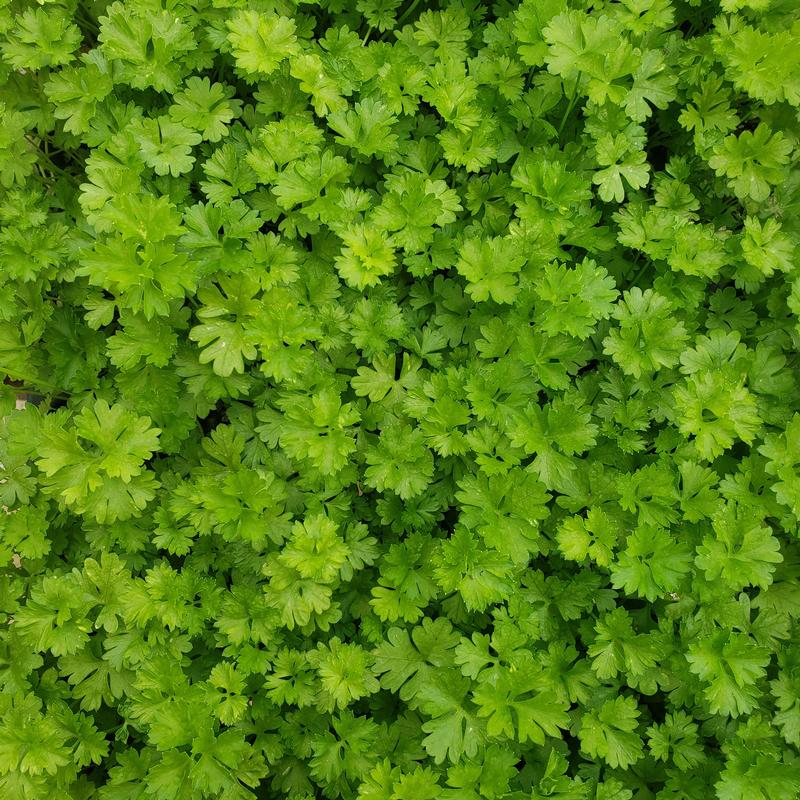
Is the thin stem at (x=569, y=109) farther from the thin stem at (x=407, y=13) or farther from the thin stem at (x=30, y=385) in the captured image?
the thin stem at (x=30, y=385)

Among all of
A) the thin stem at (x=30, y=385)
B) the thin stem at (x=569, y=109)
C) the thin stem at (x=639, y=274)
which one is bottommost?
the thin stem at (x=30, y=385)

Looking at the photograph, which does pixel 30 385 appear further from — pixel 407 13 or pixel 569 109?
pixel 569 109

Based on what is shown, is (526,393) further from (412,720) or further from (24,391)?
(24,391)

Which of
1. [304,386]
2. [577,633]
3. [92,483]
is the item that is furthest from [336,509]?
[577,633]

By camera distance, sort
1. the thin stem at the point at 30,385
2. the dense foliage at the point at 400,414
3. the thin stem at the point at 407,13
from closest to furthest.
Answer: the dense foliage at the point at 400,414 → the thin stem at the point at 30,385 → the thin stem at the point at 407,13

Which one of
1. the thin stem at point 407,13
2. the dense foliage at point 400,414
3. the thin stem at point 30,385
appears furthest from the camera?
the thin stem at point 407,13

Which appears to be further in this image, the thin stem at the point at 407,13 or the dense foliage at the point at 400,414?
the thin stem at the point at 407,13

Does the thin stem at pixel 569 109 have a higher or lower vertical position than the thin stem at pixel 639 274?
higher

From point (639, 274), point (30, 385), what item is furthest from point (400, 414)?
point (30, 385)

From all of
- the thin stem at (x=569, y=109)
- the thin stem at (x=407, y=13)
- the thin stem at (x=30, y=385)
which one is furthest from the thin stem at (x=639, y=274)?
the thin stem at (x=30, y=385)
